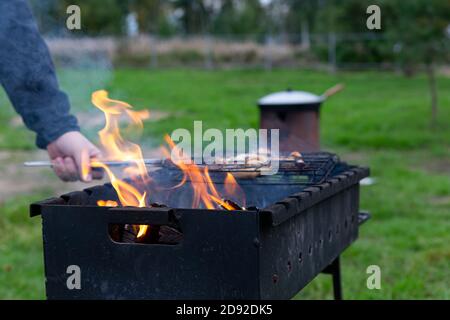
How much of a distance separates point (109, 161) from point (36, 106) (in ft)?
1.32

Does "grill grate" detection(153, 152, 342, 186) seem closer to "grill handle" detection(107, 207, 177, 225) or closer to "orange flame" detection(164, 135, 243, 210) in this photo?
"orange flame" detection(164, 135, 243, 210)

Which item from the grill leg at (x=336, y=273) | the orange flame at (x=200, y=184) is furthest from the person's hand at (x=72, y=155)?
the grill leg at (x=336, y=273)

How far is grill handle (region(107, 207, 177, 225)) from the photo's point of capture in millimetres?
2199

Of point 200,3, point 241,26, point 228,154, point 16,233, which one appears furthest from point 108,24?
point 228,154

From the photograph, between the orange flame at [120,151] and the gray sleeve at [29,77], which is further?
the gray sleeve at [29,77]

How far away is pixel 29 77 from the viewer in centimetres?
290

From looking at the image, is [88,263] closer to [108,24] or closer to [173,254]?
[173,254]

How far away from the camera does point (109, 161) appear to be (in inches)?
111

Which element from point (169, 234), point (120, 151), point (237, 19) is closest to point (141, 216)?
point (169, 234)

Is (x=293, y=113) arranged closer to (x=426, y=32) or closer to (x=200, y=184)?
(x=200, y=184)

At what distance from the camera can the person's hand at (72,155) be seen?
2861mm

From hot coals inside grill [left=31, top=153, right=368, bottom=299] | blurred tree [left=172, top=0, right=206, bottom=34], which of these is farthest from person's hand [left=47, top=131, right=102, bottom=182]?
blurred tree [left=172, top=0, right=206, bottom=34]

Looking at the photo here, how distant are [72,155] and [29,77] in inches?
13.7

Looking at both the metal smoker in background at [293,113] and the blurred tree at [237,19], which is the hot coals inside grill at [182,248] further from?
the blurred tree at [237,19]
